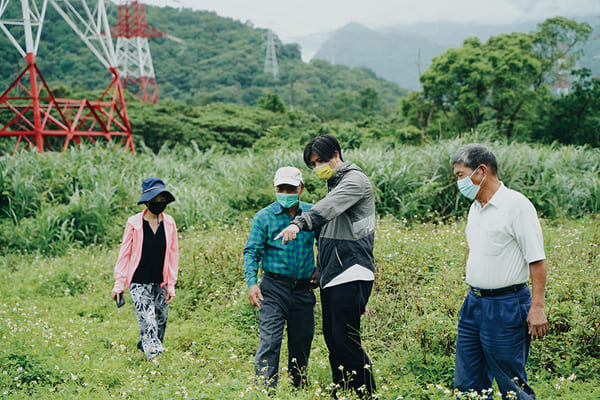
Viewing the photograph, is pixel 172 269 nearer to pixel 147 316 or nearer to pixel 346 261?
pixel 147 316

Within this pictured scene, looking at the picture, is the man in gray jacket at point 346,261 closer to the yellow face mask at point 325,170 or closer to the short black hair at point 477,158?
the yellow face mask at point 325,170

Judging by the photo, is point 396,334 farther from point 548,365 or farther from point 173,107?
point 173,107

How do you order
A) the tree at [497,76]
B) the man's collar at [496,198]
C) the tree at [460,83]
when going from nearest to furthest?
the man's collar at [496,198]
the tree at [497,76]
the tree at [460,83]

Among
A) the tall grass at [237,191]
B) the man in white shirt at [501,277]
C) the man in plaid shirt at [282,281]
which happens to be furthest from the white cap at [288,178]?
the tall grass at [237,191]

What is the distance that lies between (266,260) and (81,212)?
7449 mm

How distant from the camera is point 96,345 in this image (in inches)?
211

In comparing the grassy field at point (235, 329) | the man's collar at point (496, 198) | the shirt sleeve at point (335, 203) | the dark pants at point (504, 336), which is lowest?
the grassy field at point (235, 329)

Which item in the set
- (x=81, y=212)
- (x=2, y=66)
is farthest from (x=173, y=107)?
(x=81, y=212)

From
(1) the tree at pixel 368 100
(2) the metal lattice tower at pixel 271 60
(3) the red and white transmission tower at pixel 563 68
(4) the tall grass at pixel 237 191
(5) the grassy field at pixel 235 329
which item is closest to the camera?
(5) the grassy field at pixel 235 329

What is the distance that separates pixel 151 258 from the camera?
15.6ft

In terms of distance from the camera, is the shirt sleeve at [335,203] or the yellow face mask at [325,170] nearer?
the shirt sleeve at [335,203]

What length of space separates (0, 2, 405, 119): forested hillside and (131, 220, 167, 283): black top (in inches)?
1627

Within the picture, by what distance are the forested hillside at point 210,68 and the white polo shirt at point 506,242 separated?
42.8 metres

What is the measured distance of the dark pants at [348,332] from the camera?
3547 millimetres
